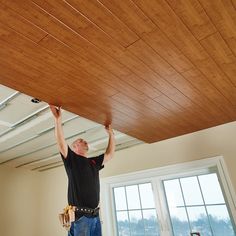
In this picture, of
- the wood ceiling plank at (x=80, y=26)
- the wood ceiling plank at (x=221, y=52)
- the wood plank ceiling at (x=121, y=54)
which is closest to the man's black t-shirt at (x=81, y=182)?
the wood plank ceiling at (x=121, y=54)

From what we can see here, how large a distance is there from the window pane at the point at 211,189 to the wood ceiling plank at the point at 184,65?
3.28ft

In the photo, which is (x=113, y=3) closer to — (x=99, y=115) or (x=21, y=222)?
(x=99, y=115)

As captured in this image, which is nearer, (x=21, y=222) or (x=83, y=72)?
(x=83, y=72)

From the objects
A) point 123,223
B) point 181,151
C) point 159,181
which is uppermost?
point 181,151

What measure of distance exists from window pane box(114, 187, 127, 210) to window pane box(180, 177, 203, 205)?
0.93 meters

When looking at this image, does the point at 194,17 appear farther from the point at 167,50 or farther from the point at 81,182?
the point at 81,182

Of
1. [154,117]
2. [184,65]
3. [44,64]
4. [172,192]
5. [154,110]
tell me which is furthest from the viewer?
[172,192]

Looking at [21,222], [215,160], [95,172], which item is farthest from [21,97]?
[21,222]

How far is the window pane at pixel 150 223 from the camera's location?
2.87m

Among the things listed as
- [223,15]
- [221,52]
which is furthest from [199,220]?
[223,15]

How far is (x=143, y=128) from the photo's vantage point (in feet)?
8.29

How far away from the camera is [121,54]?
4.40 feet

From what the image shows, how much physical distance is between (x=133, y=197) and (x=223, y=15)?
268 cm

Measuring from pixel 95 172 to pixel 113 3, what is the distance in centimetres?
135
